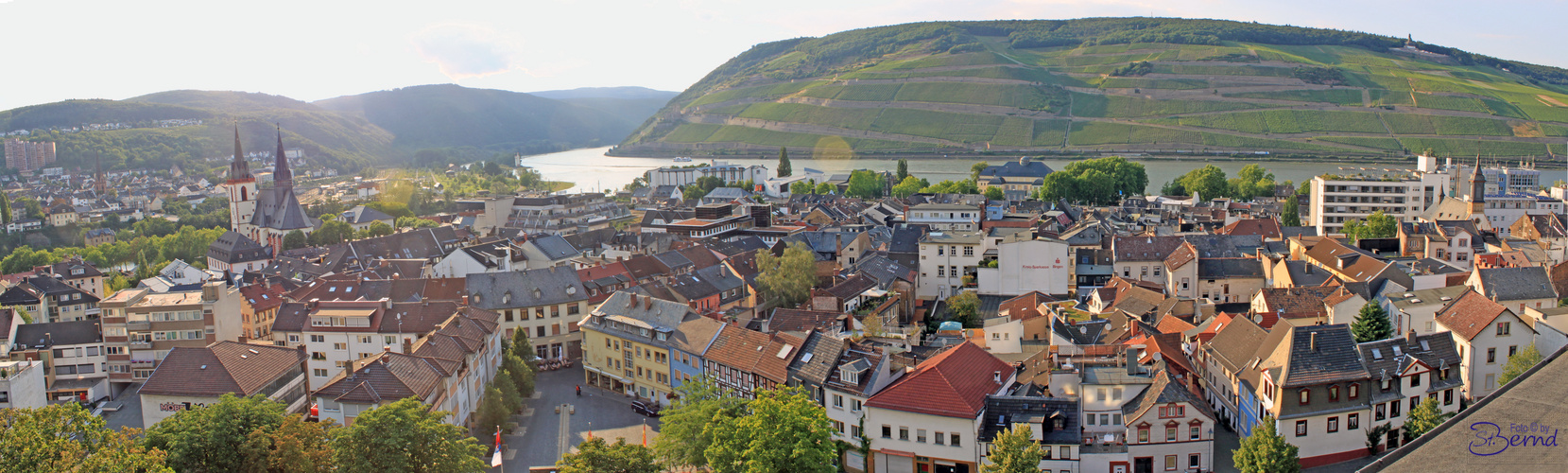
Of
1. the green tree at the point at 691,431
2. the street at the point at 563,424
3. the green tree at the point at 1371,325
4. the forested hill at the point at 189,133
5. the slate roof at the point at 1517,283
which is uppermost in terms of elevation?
the forested hill at the point at 189,133

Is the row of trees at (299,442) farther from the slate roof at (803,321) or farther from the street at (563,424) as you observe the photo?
the slate roof at (803,321)

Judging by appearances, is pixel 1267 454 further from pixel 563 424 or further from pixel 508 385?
pixel 508 385

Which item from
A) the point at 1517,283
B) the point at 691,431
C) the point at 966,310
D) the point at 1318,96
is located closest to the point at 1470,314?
the point at 1517,283

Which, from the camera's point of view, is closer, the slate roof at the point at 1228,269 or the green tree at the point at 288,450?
the green tree at the point at 288,450

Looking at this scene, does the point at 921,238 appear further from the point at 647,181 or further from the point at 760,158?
the point at 760,158

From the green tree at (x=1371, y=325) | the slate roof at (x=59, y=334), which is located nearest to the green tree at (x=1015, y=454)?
the green tree at (x=1371, y=325)
